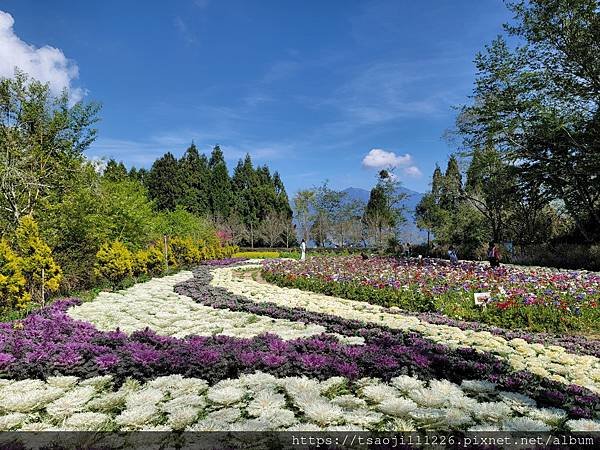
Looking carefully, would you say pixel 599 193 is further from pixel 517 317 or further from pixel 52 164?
pixel 52 164

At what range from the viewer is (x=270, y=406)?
8.64 feet

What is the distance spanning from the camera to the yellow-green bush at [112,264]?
948 centimetres

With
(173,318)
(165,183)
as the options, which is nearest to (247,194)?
(165,183)

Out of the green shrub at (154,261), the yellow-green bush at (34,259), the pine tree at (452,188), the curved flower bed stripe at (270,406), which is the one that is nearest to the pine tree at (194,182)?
the pine tree at (452,188)

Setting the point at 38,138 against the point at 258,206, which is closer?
the point at 38,138

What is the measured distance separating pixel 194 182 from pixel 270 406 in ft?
121

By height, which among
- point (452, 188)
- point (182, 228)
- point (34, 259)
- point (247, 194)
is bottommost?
point (34, 259)

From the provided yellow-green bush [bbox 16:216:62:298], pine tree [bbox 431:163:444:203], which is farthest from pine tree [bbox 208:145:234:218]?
yellow-green bush [bbox 16:216:62:298]

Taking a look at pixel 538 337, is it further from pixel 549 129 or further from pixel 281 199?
pixel 281 199

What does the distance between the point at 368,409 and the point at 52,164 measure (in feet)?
48.8

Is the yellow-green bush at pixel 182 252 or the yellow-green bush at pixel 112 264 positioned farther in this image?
the yellow-green bush at pixel 182 252

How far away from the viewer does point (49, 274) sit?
24.9 feet

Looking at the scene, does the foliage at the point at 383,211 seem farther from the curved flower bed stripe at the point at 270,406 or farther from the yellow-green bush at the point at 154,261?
the curved flower bed stripe at the point at 270,406

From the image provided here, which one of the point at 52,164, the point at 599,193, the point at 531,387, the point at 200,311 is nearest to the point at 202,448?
the point at 531,387
